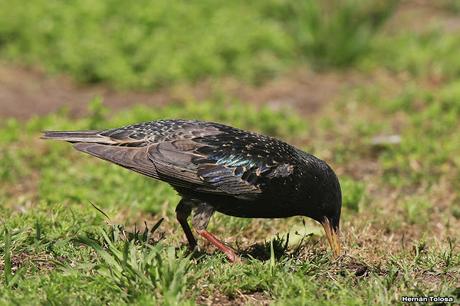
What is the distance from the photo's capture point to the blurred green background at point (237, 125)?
17.1 feet

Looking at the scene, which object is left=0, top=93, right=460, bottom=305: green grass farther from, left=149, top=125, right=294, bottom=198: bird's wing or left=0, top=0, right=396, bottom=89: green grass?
left=0, top=0, right=396, bottom=89: green grass

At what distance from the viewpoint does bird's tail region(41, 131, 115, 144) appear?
6.01 meters

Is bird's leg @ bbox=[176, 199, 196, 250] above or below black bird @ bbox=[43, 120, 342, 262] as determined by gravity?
below

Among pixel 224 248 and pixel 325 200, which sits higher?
pixel 325 200

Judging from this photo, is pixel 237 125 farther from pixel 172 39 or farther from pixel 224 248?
pixel 224 248

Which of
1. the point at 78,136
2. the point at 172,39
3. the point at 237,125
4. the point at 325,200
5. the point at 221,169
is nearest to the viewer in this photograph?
the point at 221,169

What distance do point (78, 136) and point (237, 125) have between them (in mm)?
3932

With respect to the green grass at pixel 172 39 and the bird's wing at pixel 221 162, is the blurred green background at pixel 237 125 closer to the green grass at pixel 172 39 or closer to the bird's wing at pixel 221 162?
the green grass at pixel 172 39

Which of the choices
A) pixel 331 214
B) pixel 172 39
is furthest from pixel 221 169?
pixel 172 39

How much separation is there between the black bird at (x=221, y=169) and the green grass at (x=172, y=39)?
508cm

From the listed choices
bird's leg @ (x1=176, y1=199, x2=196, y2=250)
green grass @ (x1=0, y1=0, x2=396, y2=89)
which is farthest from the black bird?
green grass @ (x1=0, y1=0, x2=396, y2=89)

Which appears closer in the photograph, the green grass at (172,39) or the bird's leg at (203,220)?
the bird's leg at (203,220)

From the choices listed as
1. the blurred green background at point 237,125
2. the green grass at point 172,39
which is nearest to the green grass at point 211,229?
the blurred green background at point 237,125

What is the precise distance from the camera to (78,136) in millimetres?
6102
